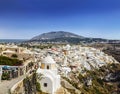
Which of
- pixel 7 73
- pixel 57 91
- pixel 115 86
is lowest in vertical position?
pixel 115 86

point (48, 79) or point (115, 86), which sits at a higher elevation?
point (48, 79)

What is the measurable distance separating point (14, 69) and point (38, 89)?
4.41 m

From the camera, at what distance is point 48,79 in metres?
31.0

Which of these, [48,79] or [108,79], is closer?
[48,79]

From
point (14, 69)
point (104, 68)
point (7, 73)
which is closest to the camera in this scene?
point (7, 73)

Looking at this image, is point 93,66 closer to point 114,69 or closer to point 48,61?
point 114,69

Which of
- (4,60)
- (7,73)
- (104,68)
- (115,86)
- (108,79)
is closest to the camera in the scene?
(7,73)

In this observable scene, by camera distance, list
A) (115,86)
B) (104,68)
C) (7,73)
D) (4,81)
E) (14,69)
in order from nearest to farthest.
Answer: (4,81) → (7,73) → (14,69) → (115,86) → (104,68)

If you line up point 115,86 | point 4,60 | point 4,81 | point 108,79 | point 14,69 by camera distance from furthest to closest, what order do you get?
point 108,79
point 115,86
point 4,60
point 14,69
point 4,81

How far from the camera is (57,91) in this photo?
3269 cm

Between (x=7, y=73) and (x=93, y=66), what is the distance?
6611 cm

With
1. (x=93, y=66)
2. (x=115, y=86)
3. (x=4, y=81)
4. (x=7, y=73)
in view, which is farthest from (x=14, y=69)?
(x=93, y=66)

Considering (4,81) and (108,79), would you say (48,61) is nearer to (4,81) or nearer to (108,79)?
(4,81)

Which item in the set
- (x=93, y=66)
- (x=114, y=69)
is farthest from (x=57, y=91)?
(x=114, y=69)
